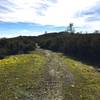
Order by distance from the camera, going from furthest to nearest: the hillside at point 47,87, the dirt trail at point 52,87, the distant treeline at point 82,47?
the distant treeline at point 82,47 → the hillside at point 47,87 → the dirt trail at point 52,87

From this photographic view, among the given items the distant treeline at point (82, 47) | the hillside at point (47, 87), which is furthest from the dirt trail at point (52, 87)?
the distant treeline at point (82, 47)

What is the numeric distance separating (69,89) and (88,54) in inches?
2829

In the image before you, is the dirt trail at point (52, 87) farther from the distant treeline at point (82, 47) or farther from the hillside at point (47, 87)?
the distant treeline at point (82, 47)

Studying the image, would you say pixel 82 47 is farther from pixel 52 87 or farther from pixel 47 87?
pixel 47 87

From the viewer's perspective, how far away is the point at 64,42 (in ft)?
477

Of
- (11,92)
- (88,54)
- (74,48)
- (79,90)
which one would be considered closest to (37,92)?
(11,92)

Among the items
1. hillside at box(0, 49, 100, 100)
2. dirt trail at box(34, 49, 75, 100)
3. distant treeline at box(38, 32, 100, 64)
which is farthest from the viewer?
distant treeline at box(38, 32, 100, 64)

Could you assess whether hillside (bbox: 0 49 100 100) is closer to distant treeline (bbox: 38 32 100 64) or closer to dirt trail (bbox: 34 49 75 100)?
→ dirt trail (bbox: 34 49 75 100)

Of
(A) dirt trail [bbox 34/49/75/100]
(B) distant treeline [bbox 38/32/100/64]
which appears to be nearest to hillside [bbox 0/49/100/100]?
(A) dirt trail [bbox 34/49/75/100]

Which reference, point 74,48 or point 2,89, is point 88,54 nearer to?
point 74,48

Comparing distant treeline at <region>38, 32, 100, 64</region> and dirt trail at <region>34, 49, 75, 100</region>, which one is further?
distant treeline at <region>38, 32, 100, 64</region>

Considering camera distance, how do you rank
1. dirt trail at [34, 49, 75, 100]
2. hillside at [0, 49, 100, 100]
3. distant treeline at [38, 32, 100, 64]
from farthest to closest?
distant treeline at [38, 32, 100, 64] < hillside at [0, 49, 100, 100] < dirt trail at [34, 49, 75, 100]

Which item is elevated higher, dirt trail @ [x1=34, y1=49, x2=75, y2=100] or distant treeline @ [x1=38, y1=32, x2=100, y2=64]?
dirt trail @ [x1=34, y1=49, x2=75, y2=100]

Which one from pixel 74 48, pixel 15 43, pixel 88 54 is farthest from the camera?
pixel 15 43
